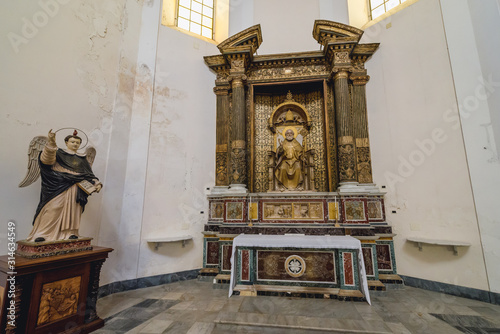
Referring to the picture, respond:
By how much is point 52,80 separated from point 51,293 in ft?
9.80

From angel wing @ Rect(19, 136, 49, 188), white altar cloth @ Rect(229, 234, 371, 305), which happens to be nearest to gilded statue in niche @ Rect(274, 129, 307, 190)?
white altar cloth @ Rect(229, 234, 371, 305)

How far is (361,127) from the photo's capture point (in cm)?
524

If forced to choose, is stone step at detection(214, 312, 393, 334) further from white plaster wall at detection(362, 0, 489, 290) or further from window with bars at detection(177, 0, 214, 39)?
window with bars at detection(177, 0, 214, 39)

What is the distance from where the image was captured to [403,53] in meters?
5.06

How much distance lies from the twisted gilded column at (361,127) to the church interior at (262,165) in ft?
0.13

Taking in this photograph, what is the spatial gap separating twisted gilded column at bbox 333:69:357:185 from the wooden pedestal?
439 cm

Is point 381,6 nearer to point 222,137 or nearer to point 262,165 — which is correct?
point 262,165

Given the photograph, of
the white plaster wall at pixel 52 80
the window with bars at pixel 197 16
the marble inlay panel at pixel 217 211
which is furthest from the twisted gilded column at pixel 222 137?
the white plaster wall at pixel 52 80

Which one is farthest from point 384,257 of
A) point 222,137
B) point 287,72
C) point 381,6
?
point 381,6

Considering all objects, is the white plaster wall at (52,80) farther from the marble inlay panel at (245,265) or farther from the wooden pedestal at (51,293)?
the marble inlay panel at (245,265)

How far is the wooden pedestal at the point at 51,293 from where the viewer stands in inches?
90.0

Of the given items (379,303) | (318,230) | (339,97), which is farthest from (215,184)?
(379,303)

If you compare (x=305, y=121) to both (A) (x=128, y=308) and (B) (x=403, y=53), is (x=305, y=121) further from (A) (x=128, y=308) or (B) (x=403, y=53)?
Result: (A) (x=128, y=308)

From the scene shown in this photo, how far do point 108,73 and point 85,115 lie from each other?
3.26ft
